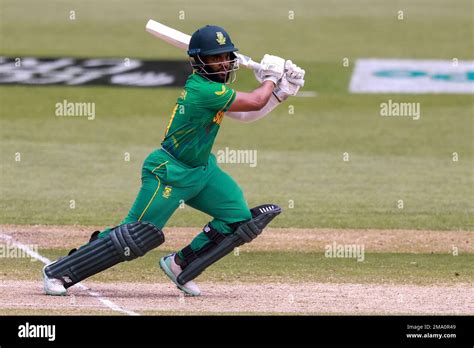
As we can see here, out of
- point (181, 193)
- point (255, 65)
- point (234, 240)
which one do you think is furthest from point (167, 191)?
point (255, 65)

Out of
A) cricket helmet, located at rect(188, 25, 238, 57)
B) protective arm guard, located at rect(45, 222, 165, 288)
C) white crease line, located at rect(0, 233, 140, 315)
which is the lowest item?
white crease line, located at rect(0, 233, 140, 315)

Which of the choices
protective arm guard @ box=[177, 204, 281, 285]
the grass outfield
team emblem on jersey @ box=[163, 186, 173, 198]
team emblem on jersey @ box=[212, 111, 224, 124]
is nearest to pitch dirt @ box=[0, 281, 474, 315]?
protective arm guard @ box=[177, 204, 281, 285]

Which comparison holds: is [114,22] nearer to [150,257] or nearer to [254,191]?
[254,191]

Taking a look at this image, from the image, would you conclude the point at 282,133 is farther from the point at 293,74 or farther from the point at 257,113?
the point at 293,74

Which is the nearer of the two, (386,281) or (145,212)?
(145,212)

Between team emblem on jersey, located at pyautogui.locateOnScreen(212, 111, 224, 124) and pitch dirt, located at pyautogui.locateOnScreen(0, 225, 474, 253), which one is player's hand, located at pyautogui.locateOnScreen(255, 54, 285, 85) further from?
pitch dirt, located at pyautogui.locateOnScreen(0, 225, 474, 253)

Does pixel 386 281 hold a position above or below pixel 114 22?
below

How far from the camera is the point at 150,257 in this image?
12.6 metres

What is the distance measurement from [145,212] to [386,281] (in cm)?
284

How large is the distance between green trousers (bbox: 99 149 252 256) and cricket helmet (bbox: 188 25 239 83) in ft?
2.52

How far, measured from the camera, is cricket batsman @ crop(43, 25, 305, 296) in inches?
379

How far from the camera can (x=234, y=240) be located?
9.95m

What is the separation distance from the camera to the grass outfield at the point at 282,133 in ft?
54.0
